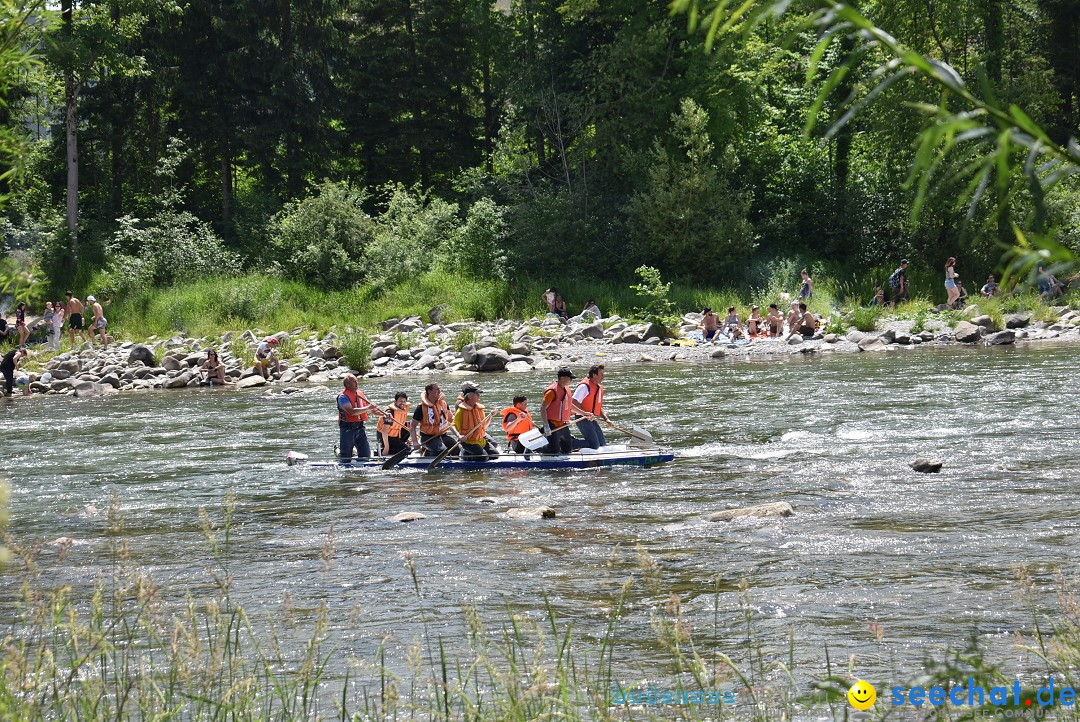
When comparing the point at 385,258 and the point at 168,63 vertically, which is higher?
the point at 168,63

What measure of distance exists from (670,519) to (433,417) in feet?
17.4

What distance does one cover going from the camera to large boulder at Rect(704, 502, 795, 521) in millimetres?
10508

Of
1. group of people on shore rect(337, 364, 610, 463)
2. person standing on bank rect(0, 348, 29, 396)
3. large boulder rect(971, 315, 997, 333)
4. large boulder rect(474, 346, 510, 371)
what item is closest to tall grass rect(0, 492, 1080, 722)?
group of people on shore rect(337, 364, 610, 463)

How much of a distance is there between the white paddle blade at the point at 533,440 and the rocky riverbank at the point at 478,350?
11251 millimetres

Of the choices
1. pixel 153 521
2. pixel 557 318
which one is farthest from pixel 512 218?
pixel 153 521

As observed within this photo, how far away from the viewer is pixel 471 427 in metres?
15.0

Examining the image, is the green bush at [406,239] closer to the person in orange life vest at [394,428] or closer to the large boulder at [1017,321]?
the large boulder at [1017,321]

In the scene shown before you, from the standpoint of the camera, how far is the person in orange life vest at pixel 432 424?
15250mm

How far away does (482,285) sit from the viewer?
111ft

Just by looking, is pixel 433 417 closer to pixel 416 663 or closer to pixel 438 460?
pixel 438 460

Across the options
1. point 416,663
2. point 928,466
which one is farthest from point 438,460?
point 416,663

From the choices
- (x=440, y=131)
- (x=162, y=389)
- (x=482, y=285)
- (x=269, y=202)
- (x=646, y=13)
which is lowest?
(x=162, y=389)

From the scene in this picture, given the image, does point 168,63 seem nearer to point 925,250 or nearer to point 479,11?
point 479,11

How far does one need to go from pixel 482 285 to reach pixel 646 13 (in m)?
11.1
